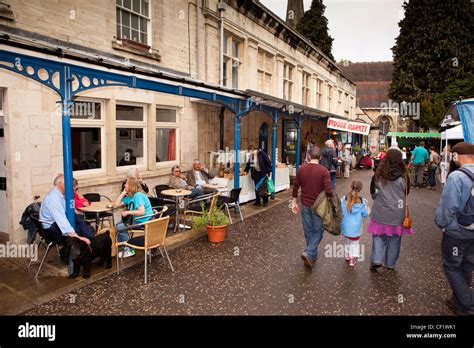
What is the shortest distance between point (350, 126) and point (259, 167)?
717 cm

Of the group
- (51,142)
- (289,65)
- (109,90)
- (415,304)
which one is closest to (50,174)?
(51,142)

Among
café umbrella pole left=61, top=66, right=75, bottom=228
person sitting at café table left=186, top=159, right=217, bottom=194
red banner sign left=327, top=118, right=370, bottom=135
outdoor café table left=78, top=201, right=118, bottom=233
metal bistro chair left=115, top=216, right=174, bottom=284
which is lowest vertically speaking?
metal bistro chair left=115, top=216, right=174, bottom=284

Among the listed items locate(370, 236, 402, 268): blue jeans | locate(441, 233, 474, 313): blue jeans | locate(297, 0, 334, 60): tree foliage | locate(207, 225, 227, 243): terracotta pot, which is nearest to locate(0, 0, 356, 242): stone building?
locate(207, 225, 227, 243): terracotta pot

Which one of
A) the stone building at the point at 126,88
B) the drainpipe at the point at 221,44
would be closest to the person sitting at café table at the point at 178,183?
the stone building at the point at 126,88

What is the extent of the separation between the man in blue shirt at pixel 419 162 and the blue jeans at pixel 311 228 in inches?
431

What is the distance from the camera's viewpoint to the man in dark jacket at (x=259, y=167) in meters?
9.88

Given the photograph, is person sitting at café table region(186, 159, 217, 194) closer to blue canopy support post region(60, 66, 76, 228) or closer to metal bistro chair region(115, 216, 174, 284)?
metal bistro chair region(115, 216, 174, 284)

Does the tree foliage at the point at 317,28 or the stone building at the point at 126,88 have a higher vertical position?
the tree foliage at the point at 317,28

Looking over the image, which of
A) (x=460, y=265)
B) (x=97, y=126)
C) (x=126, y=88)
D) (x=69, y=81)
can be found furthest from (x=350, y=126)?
(x=69, y=81)

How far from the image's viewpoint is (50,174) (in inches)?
251

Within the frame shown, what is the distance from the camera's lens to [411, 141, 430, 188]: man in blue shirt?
1412cm

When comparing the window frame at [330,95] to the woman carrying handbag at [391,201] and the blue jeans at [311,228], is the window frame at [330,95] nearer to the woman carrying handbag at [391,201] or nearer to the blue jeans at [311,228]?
the woman carrying handbag at [391,201]

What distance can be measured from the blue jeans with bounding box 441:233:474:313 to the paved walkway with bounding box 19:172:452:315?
0.31 metres
